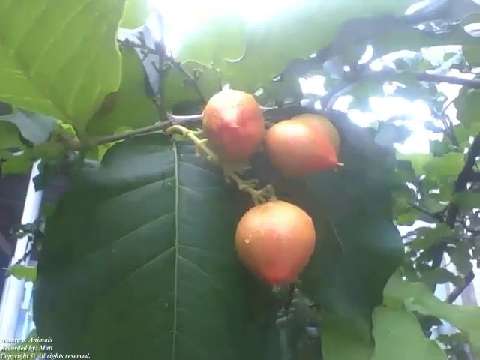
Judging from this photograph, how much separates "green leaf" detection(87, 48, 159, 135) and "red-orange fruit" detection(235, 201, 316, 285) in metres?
0.17

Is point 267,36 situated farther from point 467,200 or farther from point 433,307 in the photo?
point 467,200

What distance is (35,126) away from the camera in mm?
466

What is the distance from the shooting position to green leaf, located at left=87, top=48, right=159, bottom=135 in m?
0.46

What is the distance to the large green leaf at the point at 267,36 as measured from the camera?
15.7 inches

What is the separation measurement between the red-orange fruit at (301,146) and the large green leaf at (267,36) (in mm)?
71

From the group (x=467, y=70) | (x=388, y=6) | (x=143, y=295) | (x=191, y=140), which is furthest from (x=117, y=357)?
(x=467, y=70)

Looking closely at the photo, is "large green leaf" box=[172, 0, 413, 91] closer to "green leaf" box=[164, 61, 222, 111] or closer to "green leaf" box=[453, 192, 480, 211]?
"green leaf" box=[164, 61, 222, 111]

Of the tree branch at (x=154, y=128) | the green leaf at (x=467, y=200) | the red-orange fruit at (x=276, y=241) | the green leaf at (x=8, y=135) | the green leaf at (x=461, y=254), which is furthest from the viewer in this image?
the green leaf at (x=461, y=254)

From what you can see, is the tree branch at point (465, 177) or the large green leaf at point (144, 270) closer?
the large green leaf at point (144, 270)

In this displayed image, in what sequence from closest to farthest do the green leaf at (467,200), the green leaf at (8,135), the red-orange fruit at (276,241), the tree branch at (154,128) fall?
the red-orange fruit at (276,241) < the tree branch at (154,128) < the green leaf at (8,135) < the green leaf at (467,200)

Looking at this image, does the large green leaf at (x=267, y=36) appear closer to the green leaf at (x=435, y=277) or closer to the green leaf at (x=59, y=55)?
the green leaf at (x=59, y=55)

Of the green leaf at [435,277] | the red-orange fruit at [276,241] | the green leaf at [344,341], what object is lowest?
the green leaf at [344,341]

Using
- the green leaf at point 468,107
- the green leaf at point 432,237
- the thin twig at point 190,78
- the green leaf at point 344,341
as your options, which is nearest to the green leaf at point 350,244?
the green leaf at point 344,341

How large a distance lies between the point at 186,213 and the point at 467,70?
0.43 m
